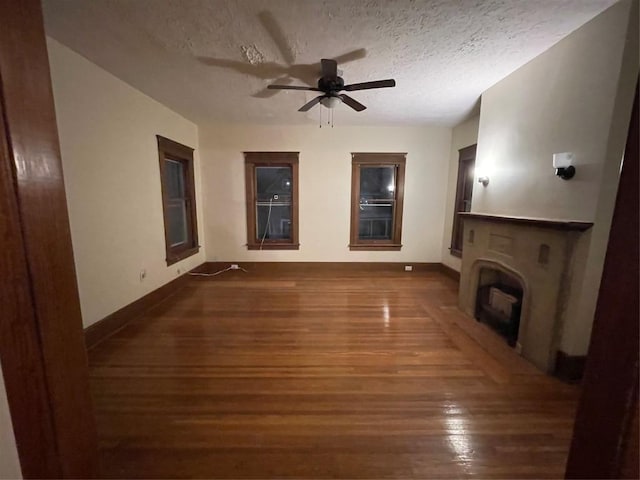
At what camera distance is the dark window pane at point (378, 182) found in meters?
4.65

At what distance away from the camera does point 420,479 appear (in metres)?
1.23

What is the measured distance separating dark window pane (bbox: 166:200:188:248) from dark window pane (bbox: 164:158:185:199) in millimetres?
132

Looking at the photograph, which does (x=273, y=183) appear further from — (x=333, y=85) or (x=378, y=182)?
(x=333, y=85)

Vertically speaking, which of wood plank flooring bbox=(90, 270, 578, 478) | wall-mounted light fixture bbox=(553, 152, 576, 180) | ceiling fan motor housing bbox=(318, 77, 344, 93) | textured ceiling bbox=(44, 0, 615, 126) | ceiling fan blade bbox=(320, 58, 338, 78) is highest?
textured ceiling bbox=(44, 0, 615, 126)

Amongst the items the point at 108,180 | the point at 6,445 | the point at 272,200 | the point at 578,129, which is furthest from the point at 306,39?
the point at 272,200

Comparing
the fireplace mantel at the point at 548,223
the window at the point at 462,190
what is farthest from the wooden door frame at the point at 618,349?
the window at the point at 462,190

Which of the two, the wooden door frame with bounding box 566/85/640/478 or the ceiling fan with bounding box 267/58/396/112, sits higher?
the ceiling fan with bounding box 267/58/396/112

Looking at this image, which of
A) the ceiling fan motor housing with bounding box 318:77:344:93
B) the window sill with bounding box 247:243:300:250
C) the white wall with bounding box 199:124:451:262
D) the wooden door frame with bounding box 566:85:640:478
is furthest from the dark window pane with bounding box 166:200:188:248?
the wooden door frame with bounding box 566:85:640:478

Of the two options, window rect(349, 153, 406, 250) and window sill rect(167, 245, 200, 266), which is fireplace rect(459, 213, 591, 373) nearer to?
window rect(349, 153, 406, 250)

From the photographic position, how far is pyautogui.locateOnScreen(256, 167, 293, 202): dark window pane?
465 cm

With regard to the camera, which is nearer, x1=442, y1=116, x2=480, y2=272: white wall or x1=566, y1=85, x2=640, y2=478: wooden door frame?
x1=566, y1=85, x2=640, y2=478: wooden door frame

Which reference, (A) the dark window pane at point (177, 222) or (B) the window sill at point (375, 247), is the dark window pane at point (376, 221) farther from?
(A) the dark window pane at point (177, 222)

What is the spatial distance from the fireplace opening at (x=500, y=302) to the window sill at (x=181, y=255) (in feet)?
13.3

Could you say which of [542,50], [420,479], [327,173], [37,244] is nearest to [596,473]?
[420,479]
